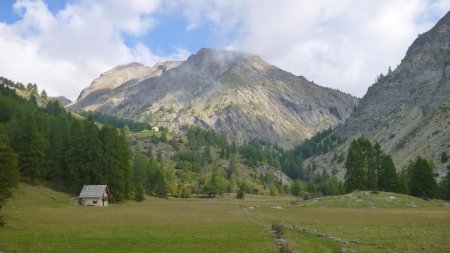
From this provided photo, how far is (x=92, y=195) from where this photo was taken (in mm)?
86688

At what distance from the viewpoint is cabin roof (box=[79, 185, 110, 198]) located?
86775 mm

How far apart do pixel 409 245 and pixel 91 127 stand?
83.0 metres

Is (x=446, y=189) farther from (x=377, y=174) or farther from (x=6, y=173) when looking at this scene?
(x=6, y=173)

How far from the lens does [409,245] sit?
32.4m

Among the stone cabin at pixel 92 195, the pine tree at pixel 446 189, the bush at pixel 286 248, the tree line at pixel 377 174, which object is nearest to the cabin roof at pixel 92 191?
the stone cabin at pixel 92 195

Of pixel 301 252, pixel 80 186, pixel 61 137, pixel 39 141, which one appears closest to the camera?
pixel 301 252

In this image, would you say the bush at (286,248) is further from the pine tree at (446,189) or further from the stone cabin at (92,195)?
the pine tree at (446,189)

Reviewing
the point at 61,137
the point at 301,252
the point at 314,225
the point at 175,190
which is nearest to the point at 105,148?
the point at 61,137

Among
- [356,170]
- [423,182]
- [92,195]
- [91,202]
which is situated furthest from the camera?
[423,182]

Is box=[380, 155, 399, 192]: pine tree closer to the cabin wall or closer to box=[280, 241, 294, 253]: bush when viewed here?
the cabin wall

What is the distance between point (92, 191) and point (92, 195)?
1271 millimetres

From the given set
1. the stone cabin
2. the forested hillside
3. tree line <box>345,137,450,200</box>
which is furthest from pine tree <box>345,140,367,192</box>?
the stone cabin

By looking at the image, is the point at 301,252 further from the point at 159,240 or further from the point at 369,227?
the point at 369,227

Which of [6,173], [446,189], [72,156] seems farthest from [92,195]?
[446,189]
